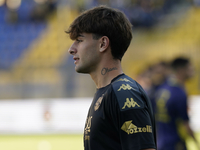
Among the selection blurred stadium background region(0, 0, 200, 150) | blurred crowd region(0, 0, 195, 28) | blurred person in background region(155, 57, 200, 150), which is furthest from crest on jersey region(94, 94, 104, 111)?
blurred crowd region(0, 0, 195, 28)

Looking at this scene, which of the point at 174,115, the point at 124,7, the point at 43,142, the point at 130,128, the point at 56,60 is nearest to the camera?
the point at 130,128

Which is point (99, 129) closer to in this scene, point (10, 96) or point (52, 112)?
point (52, 112)

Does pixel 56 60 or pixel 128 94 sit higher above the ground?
pixel 56 60

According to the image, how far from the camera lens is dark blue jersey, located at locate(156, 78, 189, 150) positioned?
4.83 metres

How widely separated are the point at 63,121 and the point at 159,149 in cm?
736

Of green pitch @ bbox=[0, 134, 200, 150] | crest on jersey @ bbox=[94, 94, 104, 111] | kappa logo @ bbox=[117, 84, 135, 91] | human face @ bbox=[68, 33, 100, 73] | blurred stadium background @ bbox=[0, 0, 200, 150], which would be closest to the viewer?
kappa logo @ bbox=[117, 84, 135, 91]

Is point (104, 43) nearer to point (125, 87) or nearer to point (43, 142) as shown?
point (125, 87)

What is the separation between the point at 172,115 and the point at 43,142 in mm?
6313

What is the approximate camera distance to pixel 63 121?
1198 cm

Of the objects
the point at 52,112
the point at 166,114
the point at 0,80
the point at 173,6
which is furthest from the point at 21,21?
the point at 166,114

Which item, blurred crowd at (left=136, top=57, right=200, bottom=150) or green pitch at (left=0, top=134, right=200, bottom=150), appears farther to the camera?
green pitch at (left=0, top=134, right=200, bottom=150)

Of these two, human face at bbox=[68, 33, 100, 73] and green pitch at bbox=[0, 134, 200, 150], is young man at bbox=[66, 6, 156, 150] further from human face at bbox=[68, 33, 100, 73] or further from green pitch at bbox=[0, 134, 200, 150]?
green pitch at bbox=[0, 134, 200, 150]

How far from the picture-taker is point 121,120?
1769 mm

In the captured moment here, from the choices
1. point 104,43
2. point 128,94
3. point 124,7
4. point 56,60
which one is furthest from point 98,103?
point 124,7
